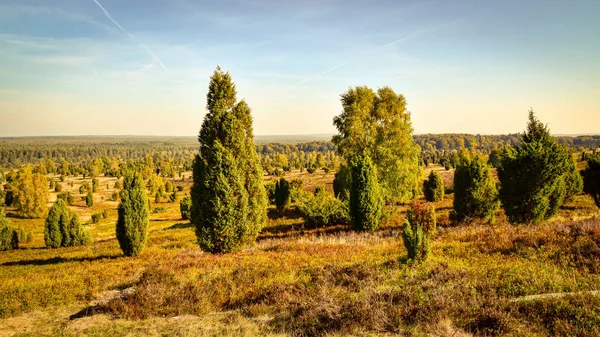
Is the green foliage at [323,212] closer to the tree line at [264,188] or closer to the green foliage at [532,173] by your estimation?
the tree line at [264,188]

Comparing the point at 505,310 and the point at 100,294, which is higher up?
the point at 505,310

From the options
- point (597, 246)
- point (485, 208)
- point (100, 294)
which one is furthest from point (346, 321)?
point (485, 208)

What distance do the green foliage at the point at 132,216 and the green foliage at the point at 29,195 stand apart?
6370 cm

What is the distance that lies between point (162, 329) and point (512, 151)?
18.4 metres

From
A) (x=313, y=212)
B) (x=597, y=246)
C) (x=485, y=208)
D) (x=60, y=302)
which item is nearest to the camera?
(x=60, y=302)

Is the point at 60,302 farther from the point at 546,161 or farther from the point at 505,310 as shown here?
the point at 546,161

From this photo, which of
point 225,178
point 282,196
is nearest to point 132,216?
point 225,178

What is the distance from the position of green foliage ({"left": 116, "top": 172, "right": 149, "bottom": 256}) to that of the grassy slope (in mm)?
4018

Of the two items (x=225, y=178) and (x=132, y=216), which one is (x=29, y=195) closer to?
(x=132, y=216)

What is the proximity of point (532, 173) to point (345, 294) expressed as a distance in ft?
44.4

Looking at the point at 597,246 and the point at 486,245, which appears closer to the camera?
the point at 597,246

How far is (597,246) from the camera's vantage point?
9.74 meters

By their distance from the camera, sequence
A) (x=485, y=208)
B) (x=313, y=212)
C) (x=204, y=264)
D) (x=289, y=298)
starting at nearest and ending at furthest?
(x=289, y=298)
(x=204, y=264)
(x=485, y=208)
(x=313, y=212)

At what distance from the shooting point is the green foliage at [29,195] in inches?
2427
